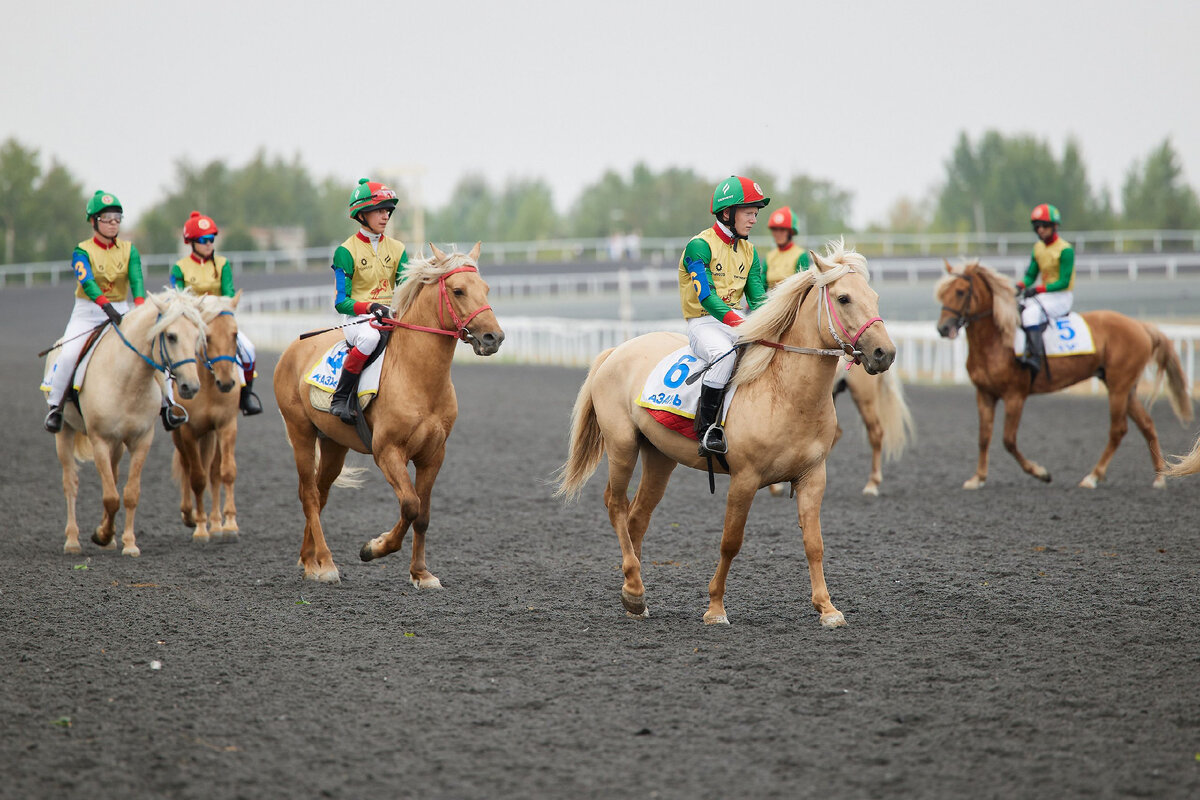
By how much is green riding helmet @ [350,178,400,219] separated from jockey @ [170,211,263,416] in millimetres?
2287

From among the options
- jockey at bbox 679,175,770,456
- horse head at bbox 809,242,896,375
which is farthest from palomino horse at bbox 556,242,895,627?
jockey at bbox 679,175,770,456

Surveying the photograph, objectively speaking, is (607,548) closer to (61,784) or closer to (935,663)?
(935,663)

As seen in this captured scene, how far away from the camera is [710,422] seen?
5918 mm

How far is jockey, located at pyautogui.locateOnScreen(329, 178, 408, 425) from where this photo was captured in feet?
22.2

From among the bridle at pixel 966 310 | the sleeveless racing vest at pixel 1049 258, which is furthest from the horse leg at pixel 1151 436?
the bridle at pixel 966 310

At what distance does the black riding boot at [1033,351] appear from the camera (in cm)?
1053

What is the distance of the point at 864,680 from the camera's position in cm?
493

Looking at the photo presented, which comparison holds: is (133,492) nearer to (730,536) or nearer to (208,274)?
(208,274)

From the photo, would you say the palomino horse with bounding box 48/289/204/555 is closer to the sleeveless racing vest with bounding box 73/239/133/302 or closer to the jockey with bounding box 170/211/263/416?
the sleeveless racing vest with bounding box 73/239/133/302

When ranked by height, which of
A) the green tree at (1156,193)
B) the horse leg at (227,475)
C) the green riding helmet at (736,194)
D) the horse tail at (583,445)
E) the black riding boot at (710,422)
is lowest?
the horse leg at (227,475)

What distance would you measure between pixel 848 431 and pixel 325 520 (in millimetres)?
7790

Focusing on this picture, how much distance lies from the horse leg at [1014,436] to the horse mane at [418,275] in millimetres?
5947

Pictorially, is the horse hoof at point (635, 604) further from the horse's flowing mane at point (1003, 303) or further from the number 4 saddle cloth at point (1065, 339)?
the number 4 saddle cloth at point (1065, 339)

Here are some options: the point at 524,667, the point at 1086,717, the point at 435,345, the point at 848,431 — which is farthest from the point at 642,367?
the point at 848,431
